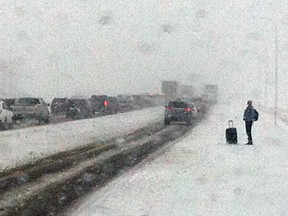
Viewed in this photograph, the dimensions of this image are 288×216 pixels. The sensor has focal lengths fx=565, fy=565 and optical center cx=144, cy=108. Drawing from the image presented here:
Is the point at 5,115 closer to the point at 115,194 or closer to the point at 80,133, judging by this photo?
the point at 80,133

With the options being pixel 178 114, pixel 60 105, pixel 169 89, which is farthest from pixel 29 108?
pixel 169 89

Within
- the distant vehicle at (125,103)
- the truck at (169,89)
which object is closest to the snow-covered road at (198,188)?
the distant vehicle at (125,103)

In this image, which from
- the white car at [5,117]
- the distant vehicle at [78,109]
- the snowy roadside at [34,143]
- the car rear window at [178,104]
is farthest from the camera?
the distant vehicle at [78,109]

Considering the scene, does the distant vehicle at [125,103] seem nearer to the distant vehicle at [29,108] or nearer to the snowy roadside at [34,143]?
the distant vehicle at [29,108]

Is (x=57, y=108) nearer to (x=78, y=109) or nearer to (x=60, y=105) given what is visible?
(x=60, y=105)

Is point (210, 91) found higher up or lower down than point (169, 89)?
lower down

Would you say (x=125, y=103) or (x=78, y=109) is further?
(x=125, y=103)

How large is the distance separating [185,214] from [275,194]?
2.56m

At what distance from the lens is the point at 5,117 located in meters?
32.8

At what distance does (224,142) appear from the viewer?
23141 millimetres

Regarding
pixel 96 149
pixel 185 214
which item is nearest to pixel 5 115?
pixel 96 149

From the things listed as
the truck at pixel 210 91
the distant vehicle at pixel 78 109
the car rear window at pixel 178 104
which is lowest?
the truck at pixel 210 91

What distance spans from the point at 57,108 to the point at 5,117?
17729 millimetres

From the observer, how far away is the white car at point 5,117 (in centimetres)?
3179
